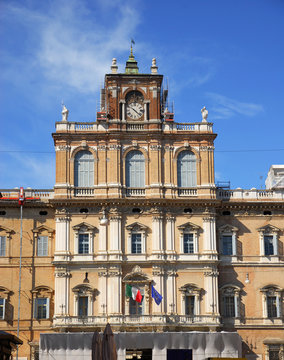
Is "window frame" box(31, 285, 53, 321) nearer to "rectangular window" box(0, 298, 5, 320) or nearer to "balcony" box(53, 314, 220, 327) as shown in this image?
"balcony" box(53, 314, 220, 327)

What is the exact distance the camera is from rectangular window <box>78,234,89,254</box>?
56781 mm

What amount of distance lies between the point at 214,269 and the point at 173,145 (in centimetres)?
1163

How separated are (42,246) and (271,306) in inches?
819

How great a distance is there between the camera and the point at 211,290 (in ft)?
183

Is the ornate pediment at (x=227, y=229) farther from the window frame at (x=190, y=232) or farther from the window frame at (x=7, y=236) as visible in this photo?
the window frame at (x=7, y=236)

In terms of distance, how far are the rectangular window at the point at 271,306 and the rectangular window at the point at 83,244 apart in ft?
53.9

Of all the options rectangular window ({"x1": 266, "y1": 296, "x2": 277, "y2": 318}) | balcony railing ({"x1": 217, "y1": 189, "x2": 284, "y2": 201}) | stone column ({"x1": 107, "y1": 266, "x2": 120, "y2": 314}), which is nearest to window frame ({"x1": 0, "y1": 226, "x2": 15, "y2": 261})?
stone column ({"x1": 107, "y1": 266, "x2": 120, "y2": 314})

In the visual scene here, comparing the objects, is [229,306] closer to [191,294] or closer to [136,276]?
[191,294]

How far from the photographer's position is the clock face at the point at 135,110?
196ft

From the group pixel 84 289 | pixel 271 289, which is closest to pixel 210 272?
pixel 271 289

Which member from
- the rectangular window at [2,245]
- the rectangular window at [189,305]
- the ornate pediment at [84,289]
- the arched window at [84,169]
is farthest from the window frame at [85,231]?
the rectangular window at [189,305]

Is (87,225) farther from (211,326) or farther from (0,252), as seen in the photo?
(211,326)

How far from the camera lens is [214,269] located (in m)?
56.4

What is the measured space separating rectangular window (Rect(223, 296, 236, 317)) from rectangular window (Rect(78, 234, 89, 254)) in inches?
505
